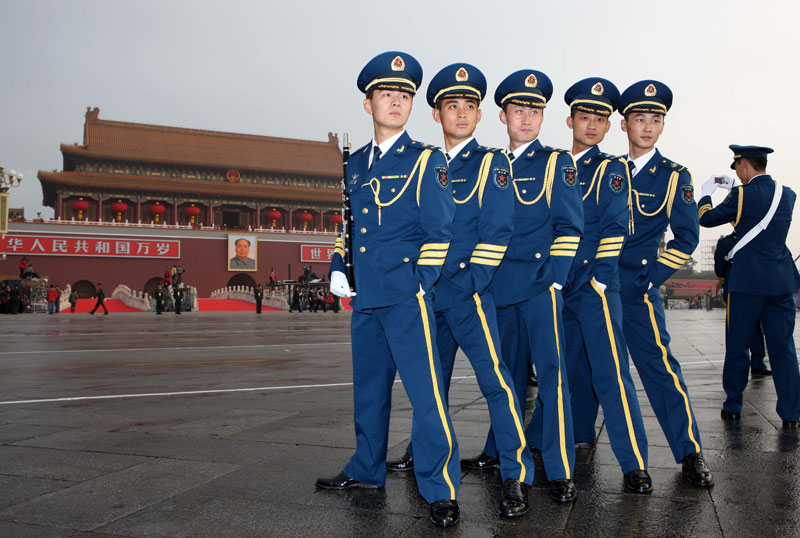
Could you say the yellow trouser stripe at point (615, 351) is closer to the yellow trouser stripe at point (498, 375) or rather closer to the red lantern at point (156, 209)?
the yellow trouser stripe at point (498, 375)

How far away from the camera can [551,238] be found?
3.12 m

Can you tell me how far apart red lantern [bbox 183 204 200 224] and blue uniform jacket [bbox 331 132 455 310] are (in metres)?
41.4

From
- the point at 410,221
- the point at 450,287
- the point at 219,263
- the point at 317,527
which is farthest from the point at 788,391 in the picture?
the point at 219,263

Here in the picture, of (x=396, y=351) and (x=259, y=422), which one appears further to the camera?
(x=259, y=422)

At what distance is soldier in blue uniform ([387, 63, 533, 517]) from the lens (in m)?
2.85

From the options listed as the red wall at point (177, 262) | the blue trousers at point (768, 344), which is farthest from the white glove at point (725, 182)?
the red wall at point (177, 262)

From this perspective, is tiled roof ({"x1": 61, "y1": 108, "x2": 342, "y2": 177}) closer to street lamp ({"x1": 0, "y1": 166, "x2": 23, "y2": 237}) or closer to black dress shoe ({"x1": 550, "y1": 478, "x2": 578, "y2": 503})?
street lamp ({"x1": 0, "y1": 166, "x2": 23, "y2": 237})

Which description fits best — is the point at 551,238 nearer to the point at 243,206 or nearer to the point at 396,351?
the point at 396,351

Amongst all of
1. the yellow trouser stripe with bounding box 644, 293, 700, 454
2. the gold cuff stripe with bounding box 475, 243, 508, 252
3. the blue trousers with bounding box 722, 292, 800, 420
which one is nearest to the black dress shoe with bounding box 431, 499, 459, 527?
the gold cuff stripe with bounding box 475, 243, 508, 252

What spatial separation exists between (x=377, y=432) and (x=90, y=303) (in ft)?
103

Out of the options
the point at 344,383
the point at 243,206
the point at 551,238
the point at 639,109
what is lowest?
the point at 344,383

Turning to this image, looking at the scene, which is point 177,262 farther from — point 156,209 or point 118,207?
point 118,207

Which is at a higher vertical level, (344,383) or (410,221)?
(410,221)

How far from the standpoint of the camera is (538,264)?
308 centimetres
